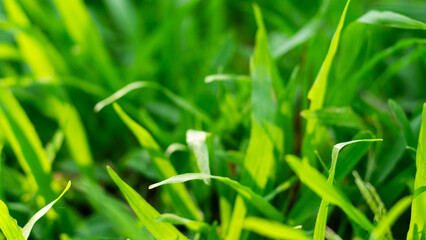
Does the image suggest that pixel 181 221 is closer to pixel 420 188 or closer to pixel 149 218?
pixel 149 218

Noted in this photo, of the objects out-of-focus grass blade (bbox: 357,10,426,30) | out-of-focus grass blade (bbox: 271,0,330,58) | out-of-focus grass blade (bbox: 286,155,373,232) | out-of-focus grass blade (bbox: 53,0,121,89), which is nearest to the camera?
out-of-focus grass blade (bbox: 286,155,373,232)

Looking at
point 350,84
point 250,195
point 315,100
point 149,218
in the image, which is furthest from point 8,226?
point 350,84

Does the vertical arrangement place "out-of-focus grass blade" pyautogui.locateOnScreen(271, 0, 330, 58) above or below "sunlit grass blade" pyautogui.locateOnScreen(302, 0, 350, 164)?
above

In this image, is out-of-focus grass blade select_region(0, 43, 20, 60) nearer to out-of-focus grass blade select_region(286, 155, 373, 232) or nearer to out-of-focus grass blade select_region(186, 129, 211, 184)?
out-of-focus grass blade select_region(186, 129, 211, 184)

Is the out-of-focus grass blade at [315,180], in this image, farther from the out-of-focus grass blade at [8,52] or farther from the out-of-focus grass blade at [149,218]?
the out-of-focus grass blade at [8,52]

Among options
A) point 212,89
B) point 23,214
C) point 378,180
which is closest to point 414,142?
point 378,180

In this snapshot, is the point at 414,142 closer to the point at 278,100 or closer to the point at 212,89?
the point at 278,100

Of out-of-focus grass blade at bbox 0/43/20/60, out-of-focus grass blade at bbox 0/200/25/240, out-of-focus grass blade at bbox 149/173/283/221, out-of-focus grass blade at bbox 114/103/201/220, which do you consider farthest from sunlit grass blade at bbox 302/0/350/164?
out-of-focus grass blade at bbox 0/43/20/60
